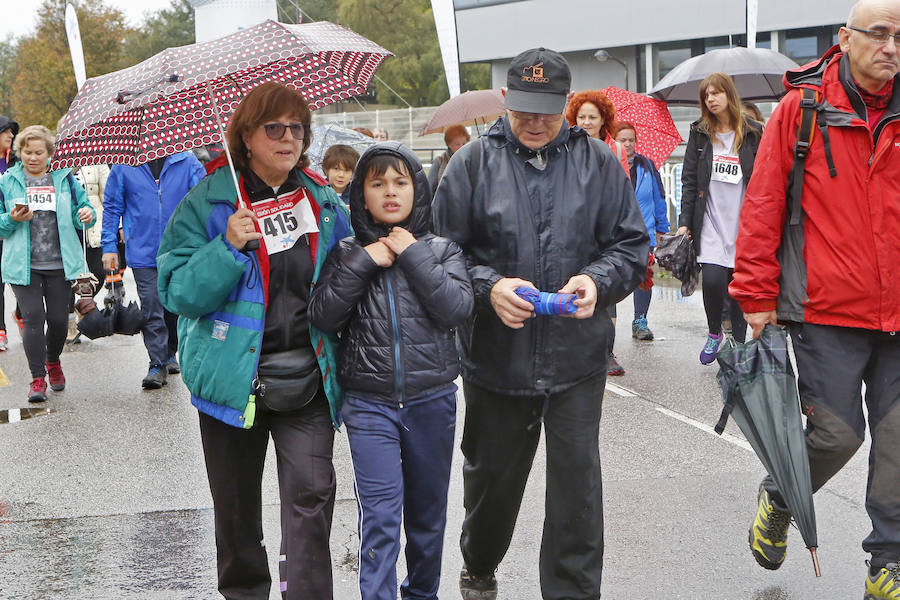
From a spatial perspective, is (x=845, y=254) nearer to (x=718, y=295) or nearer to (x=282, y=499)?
(x=282, y=499)

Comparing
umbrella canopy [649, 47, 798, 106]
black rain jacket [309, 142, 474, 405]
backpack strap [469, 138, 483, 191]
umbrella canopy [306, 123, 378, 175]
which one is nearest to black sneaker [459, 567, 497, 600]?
black rain jacket [309, 142, 474, 405]

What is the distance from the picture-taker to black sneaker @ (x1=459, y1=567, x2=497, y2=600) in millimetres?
4398

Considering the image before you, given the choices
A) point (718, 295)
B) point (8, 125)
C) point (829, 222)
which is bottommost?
point (718, 295)

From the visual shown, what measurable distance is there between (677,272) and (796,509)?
15.9 ft

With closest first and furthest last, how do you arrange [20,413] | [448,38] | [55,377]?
[20,413], [55,377], [448,38]

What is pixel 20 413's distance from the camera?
8141 mm

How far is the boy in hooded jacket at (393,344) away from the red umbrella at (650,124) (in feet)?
23.1

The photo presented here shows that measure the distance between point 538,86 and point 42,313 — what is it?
5874 millimetres

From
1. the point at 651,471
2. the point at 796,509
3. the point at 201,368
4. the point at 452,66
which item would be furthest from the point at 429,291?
the point at 452,66

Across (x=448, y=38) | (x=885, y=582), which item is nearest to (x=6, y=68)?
(x=448, y=38)

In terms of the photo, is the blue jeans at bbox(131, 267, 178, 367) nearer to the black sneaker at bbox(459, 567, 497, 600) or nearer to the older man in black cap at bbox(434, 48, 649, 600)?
the black sneaker at bbox(459, 567, 497, 600)

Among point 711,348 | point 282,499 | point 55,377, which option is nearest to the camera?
point 282,499

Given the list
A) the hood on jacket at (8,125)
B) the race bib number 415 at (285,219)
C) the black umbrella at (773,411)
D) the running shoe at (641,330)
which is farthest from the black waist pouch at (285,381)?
the hood on jacket at (8,125)

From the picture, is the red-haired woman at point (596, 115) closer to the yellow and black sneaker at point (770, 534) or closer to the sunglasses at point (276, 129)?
the yellow and black sneaker at point (770, 534)
